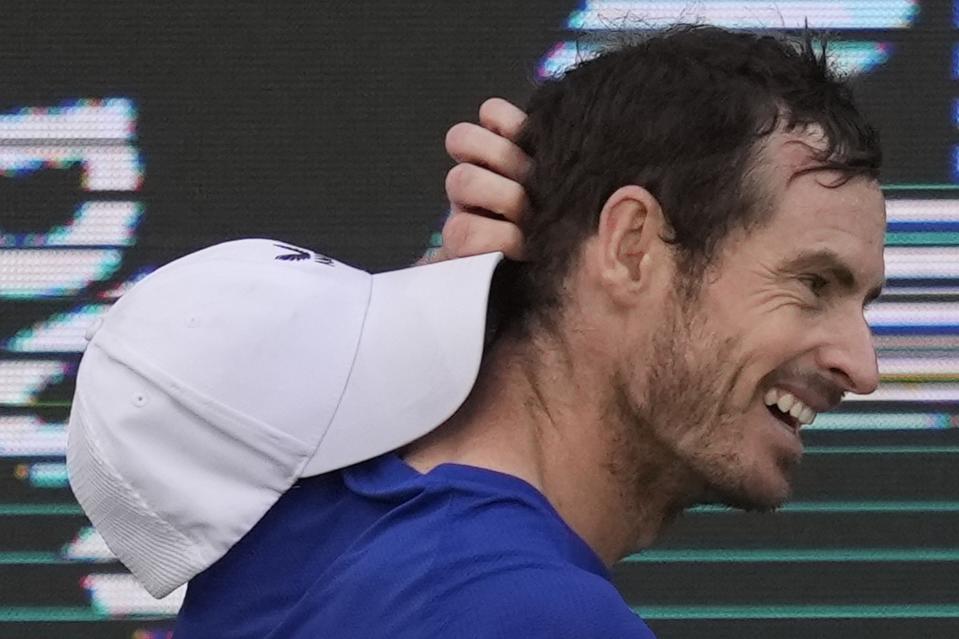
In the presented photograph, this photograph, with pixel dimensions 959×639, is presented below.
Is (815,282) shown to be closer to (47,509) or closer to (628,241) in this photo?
(628,241)

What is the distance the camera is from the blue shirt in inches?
43.5

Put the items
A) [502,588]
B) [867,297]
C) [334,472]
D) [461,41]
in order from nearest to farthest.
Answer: [502,588] → [334,472] → [867,297] → [461,41]

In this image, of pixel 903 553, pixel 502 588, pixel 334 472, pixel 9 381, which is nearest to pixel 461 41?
pixel 9 381

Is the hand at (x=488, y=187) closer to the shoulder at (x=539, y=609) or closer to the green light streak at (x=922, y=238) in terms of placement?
the shoulder at (x=539, y=609)

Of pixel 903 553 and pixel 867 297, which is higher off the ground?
pixel 867 297

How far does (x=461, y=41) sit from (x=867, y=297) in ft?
3.64

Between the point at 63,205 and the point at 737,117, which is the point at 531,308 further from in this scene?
the point at 63,205

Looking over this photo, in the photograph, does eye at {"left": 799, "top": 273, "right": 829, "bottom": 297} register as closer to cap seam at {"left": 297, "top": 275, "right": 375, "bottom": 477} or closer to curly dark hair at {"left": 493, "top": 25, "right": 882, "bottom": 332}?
curly dark hair at {"left": 493, "top": 25, "right": 882, "bottom": 332}

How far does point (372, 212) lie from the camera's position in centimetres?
238

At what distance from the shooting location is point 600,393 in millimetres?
1330

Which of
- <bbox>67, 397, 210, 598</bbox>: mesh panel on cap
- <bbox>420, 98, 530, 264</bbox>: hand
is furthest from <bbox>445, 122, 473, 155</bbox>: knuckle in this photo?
<bbox>67, 397, 210, 598</bbox>: mesh panel on cap

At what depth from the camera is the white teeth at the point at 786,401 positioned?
4.41 feet

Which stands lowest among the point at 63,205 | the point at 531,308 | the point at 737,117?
the point at 63,205

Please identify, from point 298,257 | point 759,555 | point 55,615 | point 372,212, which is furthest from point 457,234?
point 55,615
